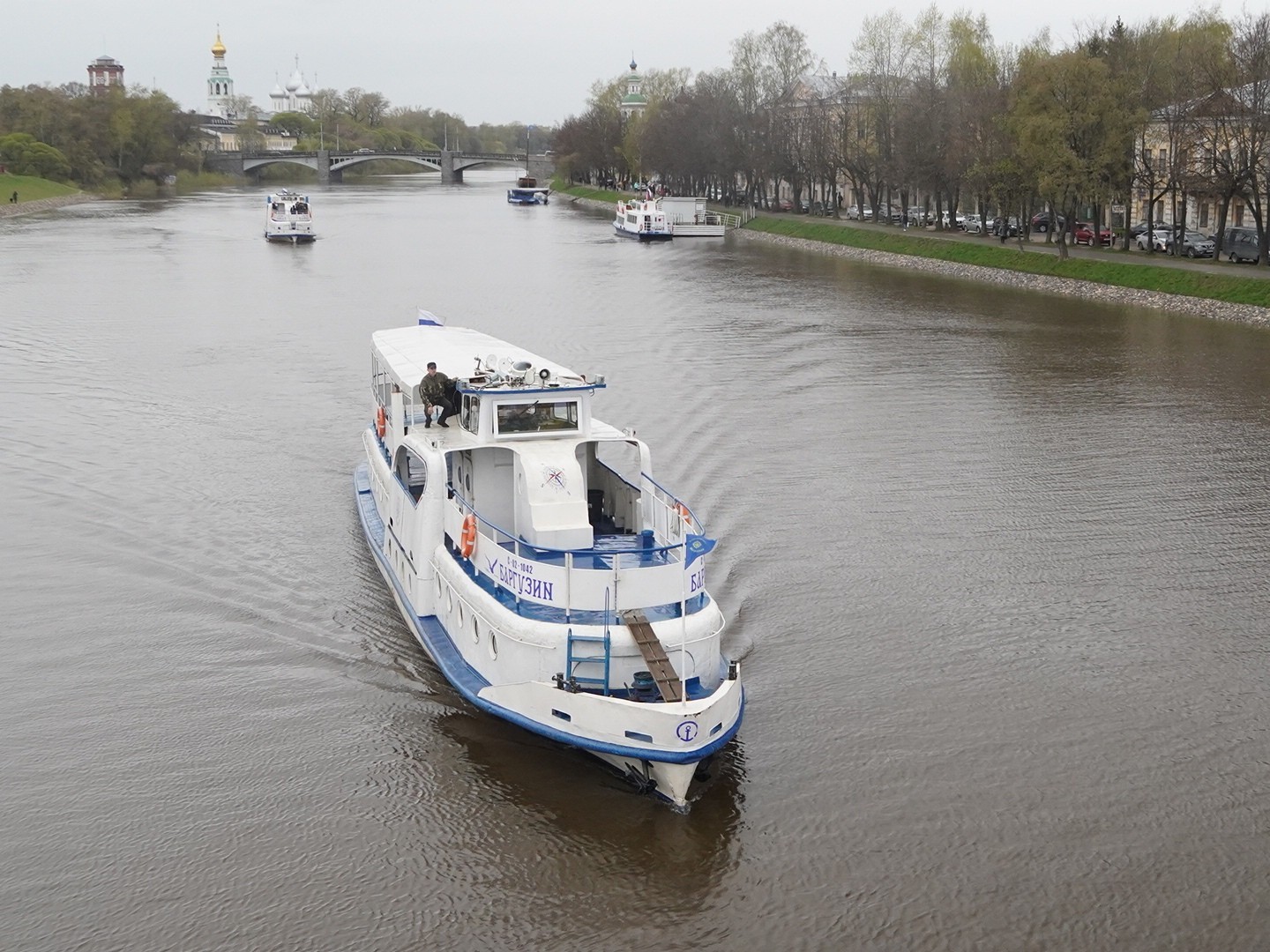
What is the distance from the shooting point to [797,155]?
300ft

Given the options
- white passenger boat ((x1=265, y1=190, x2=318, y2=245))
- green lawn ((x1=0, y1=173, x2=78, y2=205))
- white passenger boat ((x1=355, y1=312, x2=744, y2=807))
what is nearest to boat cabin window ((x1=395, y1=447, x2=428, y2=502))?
white passenger boat ((x1=355, y1=312, x2=744, y2=807))

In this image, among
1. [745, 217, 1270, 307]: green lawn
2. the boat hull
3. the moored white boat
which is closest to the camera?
[745, 217, 1270, 307]: green lawn

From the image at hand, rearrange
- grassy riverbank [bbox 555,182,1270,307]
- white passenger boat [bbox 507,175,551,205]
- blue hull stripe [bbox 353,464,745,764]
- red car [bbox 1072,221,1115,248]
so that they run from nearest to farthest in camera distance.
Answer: blue hull stripe [bbox 353,464,745,764] < grassy riverbank [bbox 555,182,1270,307] < red car [bbox 1072,221,1115,248] < white passenger boat [bbox 507,175,551,205]

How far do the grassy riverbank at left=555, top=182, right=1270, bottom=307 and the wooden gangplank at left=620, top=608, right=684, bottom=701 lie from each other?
38.3 metres

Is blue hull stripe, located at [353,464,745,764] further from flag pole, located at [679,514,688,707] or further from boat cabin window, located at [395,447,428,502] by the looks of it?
boat cabin window, located at [395,447,428,502]

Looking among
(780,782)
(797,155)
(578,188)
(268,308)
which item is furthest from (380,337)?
(578,188)

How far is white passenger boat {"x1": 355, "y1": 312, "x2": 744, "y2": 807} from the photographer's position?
14469 millimetres

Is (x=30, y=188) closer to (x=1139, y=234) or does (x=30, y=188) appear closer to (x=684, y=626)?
(x=1139, y=234)

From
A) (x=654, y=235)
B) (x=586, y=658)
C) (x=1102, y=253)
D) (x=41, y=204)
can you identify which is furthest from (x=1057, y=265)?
(x=41, y=204)

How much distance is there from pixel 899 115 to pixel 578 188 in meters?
75.2

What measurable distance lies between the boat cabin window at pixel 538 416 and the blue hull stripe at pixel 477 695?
2742 millimetres

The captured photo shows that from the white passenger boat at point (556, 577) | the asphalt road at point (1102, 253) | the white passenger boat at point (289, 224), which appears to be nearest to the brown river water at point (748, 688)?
the white passenger boat at point (556, 577)

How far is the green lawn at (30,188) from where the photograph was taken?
10719 centimetres

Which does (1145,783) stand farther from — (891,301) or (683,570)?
(891,301)
